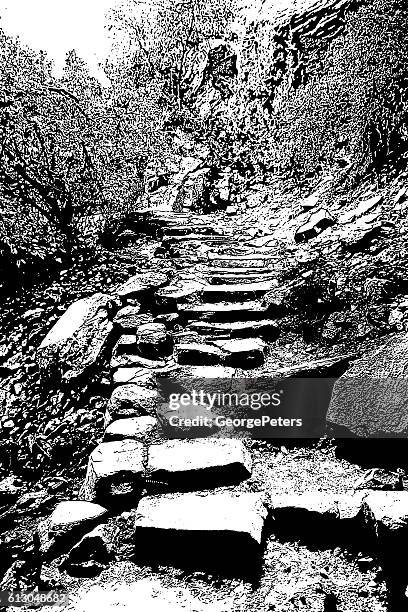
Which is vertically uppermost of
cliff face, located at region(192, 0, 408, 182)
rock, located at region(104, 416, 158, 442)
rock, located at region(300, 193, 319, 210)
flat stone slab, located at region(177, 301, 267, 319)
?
cliff face, located at region(192, 0, 408, 182)

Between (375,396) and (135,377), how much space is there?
7.72 feet

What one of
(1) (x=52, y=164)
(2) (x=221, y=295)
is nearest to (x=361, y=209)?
(2) (x=221, y=295)

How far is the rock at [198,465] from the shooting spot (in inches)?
125

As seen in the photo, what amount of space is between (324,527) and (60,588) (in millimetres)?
1694

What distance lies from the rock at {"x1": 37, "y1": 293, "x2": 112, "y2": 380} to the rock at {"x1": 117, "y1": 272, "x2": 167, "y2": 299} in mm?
577

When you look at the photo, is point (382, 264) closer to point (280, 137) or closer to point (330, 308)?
point (330, 308)

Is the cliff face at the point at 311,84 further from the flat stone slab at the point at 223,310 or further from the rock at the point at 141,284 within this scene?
the rock at the point at 141,284

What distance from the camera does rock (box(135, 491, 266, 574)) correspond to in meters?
2.59

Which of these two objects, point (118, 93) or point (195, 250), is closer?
point (195, 250)

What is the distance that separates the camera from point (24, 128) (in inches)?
256

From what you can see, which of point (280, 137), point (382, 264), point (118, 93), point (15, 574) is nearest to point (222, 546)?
point (15, 574)

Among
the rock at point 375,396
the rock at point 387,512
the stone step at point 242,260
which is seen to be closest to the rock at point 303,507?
the rock at point 387,512

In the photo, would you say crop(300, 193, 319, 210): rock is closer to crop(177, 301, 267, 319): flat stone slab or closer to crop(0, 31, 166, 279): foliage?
crop(177, 301, 267, 319): flat stone slab

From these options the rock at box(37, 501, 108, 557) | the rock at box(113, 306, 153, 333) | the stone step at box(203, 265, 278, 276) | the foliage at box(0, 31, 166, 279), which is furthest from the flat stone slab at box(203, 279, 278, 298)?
the rock at box(37, 501, 108, 557)
